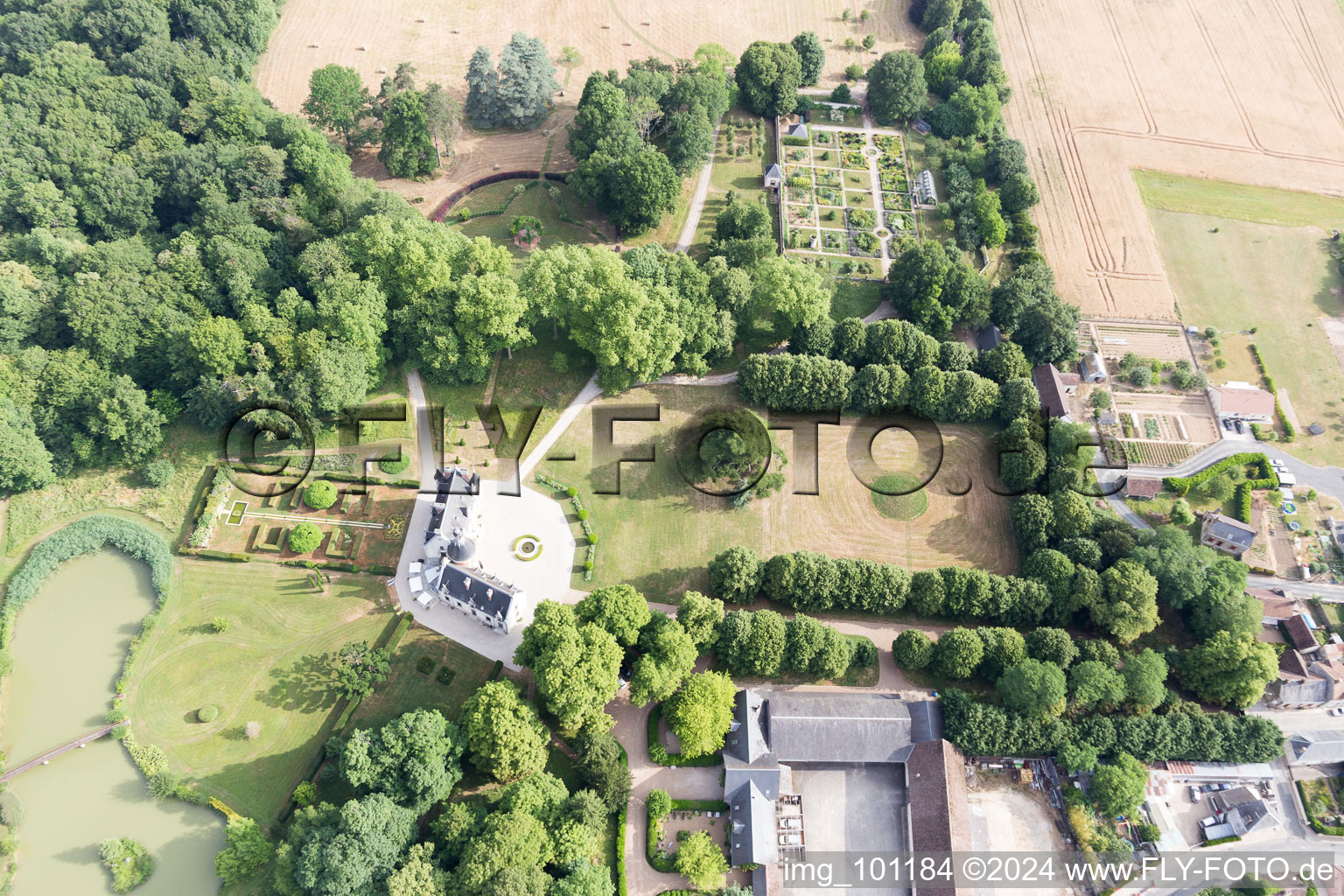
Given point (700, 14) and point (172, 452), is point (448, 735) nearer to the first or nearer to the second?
point (172, 452)

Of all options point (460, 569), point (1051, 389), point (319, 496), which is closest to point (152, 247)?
point (319, 496)

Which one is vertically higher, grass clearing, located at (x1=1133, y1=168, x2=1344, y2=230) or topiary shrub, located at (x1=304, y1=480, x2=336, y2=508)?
grass clearing, located at (x1=1133, y1=168, x2=1344, y2=230)

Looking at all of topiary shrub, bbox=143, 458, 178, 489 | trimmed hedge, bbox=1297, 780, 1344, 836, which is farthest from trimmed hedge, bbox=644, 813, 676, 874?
topiary shrub, bbox=143, 458, 178, 489

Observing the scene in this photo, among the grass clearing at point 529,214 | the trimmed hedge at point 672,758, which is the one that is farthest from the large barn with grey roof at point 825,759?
the grass clearing at point 529,214

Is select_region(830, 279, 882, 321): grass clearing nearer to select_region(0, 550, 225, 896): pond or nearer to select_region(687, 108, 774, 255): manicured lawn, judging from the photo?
select_region(687, 108, 774, 255): manicured lawn

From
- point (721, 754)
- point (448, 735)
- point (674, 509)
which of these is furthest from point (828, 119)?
point (448, 735)

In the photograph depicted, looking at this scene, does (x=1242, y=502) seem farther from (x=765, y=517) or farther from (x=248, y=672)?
(x=248, y=672)
